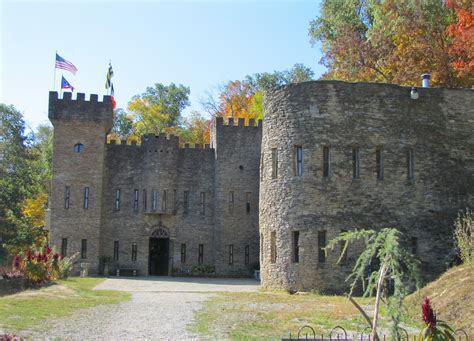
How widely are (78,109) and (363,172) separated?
17.9 meters

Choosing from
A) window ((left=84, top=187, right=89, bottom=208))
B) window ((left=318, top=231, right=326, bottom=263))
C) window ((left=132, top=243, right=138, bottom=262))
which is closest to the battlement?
window ((left=84, top=187, right=89, bottom=208))

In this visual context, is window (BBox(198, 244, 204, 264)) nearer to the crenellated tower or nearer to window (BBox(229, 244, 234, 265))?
window (BBox(229, 244, 234, 265))

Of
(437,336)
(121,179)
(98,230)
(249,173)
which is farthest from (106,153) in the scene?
(437,336)

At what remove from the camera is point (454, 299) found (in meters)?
13.2

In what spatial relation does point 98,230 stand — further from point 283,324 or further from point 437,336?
point 437,336

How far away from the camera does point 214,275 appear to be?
105 ft

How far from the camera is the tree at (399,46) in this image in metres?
31.3

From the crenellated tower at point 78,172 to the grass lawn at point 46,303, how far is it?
1027cm

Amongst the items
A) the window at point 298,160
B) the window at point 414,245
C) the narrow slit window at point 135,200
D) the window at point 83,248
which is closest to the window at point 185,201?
the narrow slit window at point 135,200

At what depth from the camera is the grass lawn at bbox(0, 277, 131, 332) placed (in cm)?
1226

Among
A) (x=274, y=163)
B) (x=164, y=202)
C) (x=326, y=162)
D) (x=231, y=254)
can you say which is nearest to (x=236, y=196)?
(x=231, y=254)

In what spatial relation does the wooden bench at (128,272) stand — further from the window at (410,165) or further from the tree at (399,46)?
the tree at (399,46)

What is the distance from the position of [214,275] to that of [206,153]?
7.28m

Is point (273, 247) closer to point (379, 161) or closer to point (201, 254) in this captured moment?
point (379, 161)
